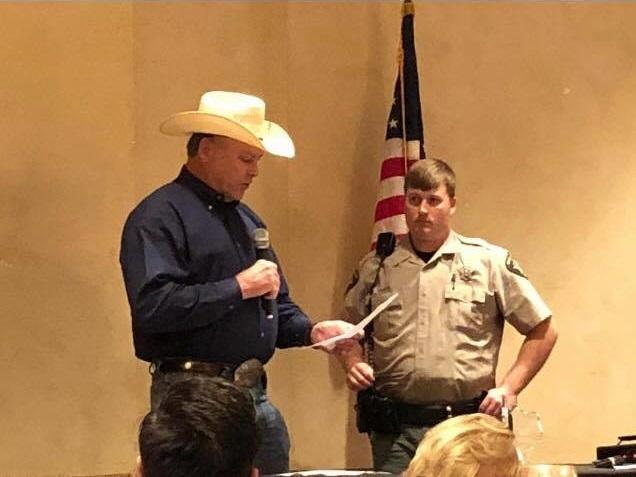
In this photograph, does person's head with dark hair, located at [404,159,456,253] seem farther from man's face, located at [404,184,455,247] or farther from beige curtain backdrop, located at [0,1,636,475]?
beige curtain backdrop, located at [0,1,636,475]

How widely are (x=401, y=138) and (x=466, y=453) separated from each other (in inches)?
99.3

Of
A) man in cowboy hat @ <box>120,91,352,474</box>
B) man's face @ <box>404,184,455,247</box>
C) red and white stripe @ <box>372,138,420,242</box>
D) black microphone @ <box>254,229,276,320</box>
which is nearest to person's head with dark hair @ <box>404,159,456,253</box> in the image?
man's face @ <box>404,184,455,247</box>

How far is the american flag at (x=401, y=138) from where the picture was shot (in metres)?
4.07

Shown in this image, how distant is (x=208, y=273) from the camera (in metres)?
3.08

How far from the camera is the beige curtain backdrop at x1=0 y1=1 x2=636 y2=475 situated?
3961 mm

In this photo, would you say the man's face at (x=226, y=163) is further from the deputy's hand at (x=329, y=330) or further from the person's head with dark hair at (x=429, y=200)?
the person's head with dark hair at (x=429, y=200)

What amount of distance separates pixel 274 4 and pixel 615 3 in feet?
4.54

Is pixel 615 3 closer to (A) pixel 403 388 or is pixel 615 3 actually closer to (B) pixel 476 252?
(B) pixel 476 252

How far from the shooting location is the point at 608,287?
14.1 feet

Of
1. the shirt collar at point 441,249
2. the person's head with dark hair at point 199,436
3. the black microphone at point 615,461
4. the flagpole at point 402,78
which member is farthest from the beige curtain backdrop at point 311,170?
the person's head with dark hair at point 199,436

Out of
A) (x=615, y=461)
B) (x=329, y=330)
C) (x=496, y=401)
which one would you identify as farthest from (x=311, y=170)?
(x=615, y=461)

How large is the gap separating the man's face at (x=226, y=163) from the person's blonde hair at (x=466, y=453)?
5.13 feet

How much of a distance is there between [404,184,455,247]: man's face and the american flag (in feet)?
1.30

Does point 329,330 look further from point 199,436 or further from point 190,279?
point 199,436
